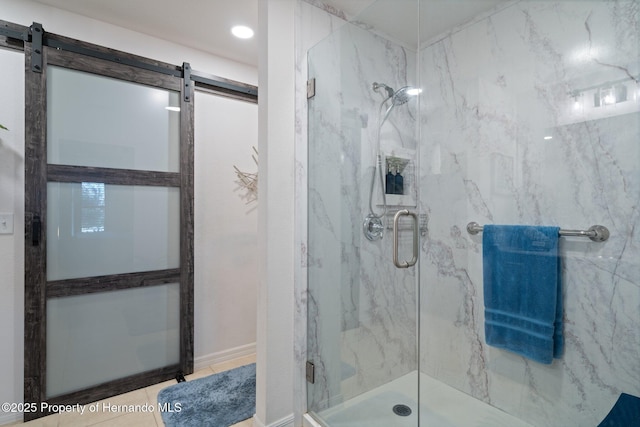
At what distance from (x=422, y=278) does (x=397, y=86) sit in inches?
47.1

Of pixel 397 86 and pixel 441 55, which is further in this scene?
pixel 441 55

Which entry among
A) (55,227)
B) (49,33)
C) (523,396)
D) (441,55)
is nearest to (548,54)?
(441,55)

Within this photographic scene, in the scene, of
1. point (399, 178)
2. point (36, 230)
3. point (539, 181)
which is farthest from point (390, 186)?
point (36, 230)

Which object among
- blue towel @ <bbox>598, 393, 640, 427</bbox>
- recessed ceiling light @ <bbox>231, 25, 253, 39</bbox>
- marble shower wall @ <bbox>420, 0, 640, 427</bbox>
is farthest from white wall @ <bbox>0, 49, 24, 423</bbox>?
blue towel @ <bbox>598, 393, 640, 427</bbox>

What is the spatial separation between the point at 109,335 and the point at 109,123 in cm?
143

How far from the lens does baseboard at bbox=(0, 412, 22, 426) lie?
169cm

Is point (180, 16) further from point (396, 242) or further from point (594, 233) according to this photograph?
point (594, 233)

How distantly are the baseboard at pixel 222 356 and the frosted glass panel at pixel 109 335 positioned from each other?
179 millimetres

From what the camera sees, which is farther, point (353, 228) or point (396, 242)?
point (353, 228)

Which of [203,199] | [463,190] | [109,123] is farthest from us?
[203,199]

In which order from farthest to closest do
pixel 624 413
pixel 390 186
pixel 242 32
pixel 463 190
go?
1. pixel 242 32
2. pixel 463 190
3. pixel 390 186
4. pixel 624 413

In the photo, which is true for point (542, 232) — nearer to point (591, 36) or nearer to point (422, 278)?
→ point (422, 278)

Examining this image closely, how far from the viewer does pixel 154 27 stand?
2082 millimetres

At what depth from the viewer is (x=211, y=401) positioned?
193 centimetres
